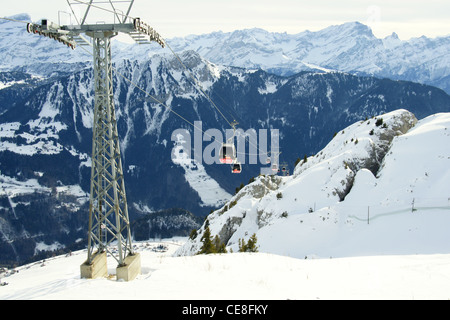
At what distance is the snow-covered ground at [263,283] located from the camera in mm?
14328

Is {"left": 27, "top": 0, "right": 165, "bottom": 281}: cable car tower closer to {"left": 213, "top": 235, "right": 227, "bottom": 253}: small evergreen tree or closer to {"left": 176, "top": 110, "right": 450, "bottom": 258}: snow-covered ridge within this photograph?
{"left": 213, "top": 235, "right": 227, "bottom": 253}: small evergreen tree

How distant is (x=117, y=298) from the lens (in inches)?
559

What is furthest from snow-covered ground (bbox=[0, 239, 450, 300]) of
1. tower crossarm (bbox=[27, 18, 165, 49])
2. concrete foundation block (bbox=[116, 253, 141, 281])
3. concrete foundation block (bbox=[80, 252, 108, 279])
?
tower crossarm (bbox=[27, 18, 165, 49])

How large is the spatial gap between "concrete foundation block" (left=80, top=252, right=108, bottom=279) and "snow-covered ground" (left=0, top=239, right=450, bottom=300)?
33.9 inches

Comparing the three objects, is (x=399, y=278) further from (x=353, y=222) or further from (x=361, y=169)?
(x=361, y=169)

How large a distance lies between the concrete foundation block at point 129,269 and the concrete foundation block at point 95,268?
1.31 m

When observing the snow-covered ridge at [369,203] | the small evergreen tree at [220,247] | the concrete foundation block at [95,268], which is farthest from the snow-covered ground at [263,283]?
the snow-covered ridge at [369,203]

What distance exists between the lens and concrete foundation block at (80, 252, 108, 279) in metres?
20.6

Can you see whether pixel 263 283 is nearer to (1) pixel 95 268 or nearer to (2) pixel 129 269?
(2) pixel 129 269

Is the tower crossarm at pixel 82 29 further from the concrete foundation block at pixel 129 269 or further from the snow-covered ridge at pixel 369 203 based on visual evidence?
the snow-covered ridge at pixel 369 203

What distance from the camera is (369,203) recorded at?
1828 inches

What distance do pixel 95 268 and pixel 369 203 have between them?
1371 inches
